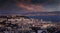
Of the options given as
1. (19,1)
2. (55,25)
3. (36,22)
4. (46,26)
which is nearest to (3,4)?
(19,1)

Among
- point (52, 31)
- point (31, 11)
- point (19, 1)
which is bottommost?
point (52, 31)

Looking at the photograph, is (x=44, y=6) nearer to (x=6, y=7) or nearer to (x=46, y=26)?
(x=46, y=26)

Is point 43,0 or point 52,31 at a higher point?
point 43,0

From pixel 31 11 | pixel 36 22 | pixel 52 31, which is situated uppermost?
pixel 31 11

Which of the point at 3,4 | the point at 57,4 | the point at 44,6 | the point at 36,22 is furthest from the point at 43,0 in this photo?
the point at 3,4

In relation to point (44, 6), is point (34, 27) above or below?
below

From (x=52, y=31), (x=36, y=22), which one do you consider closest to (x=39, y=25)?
(x=36, y=22)

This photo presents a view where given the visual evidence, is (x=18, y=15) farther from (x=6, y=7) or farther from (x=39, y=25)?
(x=39, y=25)
